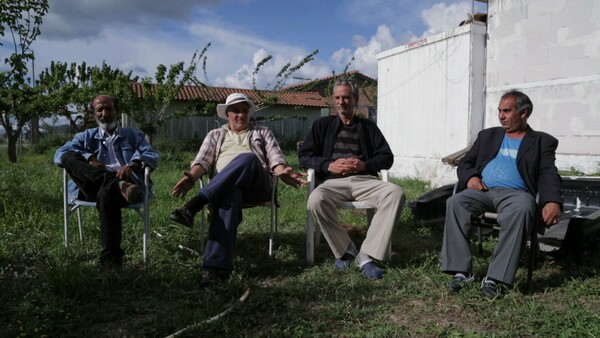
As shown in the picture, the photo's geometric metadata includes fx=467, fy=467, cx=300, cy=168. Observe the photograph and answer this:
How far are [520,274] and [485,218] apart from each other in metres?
0.56

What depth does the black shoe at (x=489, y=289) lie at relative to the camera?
9.01 feet

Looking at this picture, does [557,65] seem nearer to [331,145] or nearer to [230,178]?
[331,145]

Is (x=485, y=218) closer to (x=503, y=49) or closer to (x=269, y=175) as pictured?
(x=269, y=175)

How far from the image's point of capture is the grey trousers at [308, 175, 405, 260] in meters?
3.28

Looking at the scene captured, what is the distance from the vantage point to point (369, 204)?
3.44m

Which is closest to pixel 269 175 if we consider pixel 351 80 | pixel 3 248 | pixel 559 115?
pixel 351 80

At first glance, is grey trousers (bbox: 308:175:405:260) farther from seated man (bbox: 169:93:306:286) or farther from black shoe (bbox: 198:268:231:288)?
black shoe (bbox: 198:268:231:288)

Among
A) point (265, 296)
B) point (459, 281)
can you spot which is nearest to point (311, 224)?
point (265, 296)

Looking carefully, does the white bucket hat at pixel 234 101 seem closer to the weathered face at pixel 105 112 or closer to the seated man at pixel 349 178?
the seated man at pixel 349 178

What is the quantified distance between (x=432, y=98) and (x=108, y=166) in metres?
6.48

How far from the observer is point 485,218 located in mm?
3066

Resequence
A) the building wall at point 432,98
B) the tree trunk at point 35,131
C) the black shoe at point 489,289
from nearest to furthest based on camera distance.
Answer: the black shoe at point 489,289 → the building wall at point 432,98 → the tree trunk at point 35,131

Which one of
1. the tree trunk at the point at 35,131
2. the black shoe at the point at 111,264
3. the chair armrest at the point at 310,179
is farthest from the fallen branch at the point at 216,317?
the tree trunk at the point at 35,131

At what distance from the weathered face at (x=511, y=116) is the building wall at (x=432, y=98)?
15.4ft
